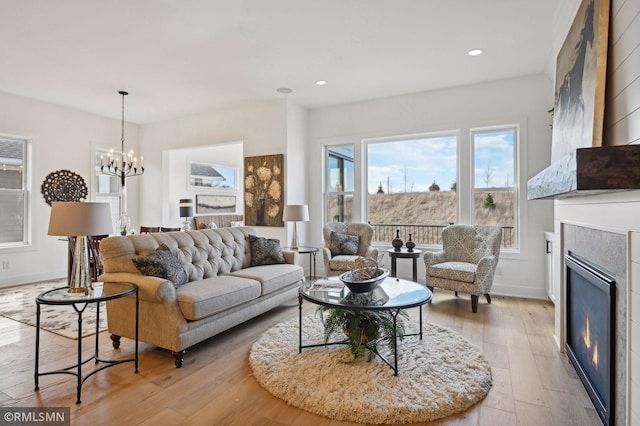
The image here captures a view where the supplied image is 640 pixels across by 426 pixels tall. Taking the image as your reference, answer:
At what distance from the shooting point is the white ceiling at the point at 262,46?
302cm

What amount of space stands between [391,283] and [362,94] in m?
3.28

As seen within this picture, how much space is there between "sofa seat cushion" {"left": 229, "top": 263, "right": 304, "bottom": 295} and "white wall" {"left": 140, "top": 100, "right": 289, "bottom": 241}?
1588mm

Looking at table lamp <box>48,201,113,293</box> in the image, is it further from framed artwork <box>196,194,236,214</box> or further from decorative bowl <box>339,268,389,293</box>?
framed artwork <box>196,194,236,214</box>

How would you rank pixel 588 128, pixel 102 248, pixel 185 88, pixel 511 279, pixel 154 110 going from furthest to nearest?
pixel 154 110, pixel 185 88, pixel 511 279, pixel 102 248, pixel 588 128

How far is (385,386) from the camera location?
2184mm

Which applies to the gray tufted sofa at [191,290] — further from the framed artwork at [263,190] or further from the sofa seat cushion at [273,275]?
the framed artwork at [263,190]

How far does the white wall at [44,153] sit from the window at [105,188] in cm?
16

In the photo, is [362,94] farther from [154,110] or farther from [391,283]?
[154,110]

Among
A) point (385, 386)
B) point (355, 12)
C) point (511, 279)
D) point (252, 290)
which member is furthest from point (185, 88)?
point (511, 279)

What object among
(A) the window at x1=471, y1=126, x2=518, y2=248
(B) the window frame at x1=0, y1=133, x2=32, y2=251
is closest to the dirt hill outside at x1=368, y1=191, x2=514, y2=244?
(A) the window at x1=471, y1=126, x2=518, y2=248

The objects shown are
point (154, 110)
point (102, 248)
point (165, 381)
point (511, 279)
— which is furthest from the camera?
point (154, 110)

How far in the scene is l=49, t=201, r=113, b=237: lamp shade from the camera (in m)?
2.31

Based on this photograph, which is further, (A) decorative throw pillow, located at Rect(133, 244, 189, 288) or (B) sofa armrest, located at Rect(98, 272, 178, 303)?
(A) decorative throw pillow, located at Rect(133, 244, 189, 288)

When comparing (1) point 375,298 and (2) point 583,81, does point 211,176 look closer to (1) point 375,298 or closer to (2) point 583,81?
(1) point 375,298
